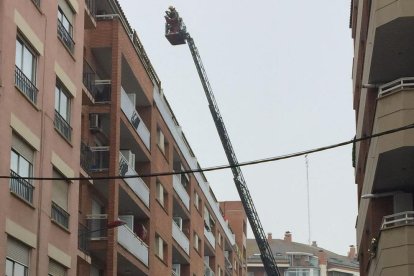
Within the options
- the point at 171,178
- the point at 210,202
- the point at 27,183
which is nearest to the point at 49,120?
the point at 27,183

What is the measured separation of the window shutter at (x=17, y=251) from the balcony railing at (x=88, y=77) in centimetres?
1010

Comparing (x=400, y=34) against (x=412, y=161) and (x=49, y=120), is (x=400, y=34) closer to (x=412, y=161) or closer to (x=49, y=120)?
(x=412, y=161)

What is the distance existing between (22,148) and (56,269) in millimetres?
4547

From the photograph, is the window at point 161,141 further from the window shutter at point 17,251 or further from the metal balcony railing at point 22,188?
the window shutter at point 17,251

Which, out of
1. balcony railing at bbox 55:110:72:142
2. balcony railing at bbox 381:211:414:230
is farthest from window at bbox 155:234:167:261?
balcony railing at bbox 381:211:414:230

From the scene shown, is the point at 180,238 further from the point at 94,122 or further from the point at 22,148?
the point at 22,148

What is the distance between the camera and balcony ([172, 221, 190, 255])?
53.0 metres

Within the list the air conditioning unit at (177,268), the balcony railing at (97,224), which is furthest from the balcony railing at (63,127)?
the air conditioning unit at (177,268)

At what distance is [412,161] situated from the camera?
25922mm

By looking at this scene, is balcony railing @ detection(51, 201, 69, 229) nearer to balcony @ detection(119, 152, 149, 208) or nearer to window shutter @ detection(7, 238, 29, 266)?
window shutter @ detection(7, 238, 29, 266)

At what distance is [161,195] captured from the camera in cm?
4984

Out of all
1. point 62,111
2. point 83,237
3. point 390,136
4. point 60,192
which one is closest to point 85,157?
point 83,237

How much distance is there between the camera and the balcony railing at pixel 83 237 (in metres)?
35.5

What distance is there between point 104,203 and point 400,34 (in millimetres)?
18110
